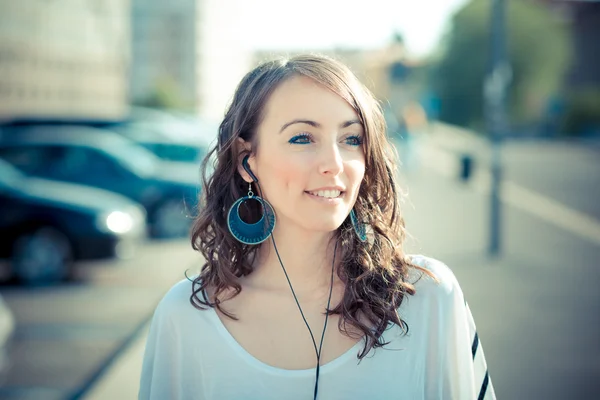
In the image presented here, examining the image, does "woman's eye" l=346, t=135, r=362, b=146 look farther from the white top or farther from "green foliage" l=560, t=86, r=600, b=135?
"green foliage" l=560, t=86, r=600, b=135

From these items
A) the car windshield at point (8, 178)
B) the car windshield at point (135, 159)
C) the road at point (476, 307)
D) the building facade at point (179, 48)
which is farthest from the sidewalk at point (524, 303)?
the building facade at point (179, 48)

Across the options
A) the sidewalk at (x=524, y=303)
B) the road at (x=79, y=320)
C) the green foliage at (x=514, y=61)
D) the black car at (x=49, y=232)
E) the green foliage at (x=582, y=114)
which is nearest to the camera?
the sidewalk at (x=524, y=303)

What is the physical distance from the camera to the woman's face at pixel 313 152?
6.54ft

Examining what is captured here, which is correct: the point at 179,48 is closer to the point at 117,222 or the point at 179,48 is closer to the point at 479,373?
the point at 117,222

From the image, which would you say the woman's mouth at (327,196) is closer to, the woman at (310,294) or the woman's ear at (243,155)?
the woman at (310,294)

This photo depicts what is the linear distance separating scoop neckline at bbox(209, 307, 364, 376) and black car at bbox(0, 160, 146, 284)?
20.5 ft

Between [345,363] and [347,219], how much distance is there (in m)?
0.51

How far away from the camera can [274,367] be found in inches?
77.0

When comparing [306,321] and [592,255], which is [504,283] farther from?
Result: [306,321]

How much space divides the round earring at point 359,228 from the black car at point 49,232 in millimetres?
6179

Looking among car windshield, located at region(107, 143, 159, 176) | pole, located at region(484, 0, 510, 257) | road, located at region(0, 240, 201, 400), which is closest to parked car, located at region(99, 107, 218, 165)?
car windshield, located at region(107, 143, 159, 176)

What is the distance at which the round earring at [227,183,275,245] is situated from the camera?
218 cm

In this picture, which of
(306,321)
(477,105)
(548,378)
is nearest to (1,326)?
(306,321)

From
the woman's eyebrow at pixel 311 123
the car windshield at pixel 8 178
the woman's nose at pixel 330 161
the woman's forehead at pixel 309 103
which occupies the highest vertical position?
the woman's forehead at pixel 309 103
